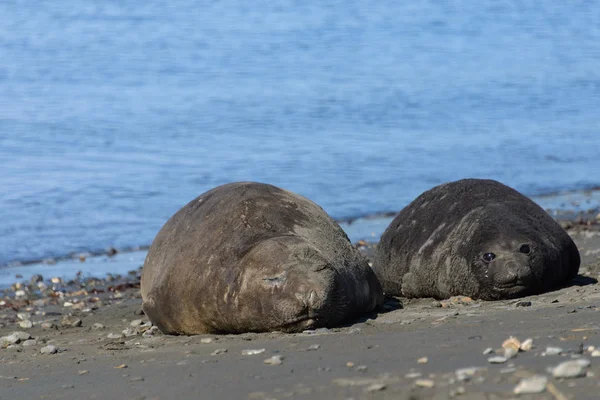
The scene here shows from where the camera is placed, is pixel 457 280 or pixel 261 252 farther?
pixel 457 280

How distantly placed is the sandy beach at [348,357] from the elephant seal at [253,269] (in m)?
0.12

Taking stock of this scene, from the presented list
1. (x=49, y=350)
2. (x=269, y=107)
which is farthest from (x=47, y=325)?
(x=269, y=107)

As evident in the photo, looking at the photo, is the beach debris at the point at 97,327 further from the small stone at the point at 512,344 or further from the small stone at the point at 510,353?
the small stone at the point at 510,353

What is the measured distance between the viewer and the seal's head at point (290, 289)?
546 centimetres

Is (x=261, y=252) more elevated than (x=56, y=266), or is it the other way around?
(x=261, y=252)

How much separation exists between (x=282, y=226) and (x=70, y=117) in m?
13.1

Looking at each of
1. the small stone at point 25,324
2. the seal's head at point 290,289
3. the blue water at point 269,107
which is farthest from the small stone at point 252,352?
the blue water at point 269,107

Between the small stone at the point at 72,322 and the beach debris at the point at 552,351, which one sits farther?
the small stone at the point at 72,322

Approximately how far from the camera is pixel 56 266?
1064cm

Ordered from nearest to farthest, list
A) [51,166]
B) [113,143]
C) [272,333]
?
[272,333] → [51,166] → [113,143]

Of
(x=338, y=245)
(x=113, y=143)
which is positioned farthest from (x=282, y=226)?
(x=113, y=143)

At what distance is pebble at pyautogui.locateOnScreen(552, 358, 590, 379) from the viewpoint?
363 cm

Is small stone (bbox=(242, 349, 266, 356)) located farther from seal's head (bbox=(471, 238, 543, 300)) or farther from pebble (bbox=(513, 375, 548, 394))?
seal's head (bbox=(471, 238, 543, 300))

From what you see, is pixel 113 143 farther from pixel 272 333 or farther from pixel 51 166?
pixel 272 333
